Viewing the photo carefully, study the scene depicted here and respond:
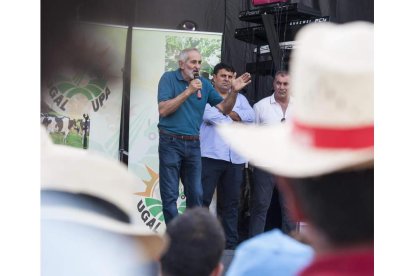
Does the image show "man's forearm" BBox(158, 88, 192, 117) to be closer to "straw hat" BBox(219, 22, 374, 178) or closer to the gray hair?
the gray hair

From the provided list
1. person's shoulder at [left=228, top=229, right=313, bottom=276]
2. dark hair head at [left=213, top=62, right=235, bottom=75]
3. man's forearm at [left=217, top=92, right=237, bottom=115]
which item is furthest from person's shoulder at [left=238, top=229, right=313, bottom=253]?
dark hair head at [left=213, top=62, right=235, bottom=75]

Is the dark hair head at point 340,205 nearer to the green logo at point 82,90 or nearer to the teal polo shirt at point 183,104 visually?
the green logo at point 82,90

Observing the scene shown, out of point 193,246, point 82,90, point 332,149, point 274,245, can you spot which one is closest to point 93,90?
point 82,90

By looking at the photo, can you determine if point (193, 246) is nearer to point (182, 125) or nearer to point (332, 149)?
point (332, 149)

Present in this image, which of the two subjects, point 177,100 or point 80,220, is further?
point 177,100

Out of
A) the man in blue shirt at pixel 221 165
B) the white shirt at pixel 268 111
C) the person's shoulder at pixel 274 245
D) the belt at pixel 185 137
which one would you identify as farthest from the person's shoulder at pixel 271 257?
the belt at pixel 185 137

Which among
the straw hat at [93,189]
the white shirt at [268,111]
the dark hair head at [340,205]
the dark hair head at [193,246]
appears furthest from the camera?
the white shirt at [268,111]

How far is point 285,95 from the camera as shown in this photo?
81.3 inches

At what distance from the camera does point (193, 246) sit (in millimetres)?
1152

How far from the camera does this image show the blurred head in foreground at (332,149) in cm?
89

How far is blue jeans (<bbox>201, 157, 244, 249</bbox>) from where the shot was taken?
114 inches
